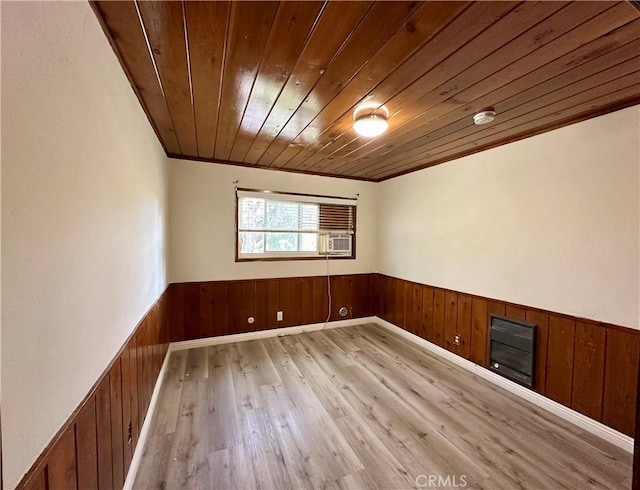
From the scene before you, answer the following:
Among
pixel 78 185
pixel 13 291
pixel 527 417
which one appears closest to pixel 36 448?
pixel 13 291

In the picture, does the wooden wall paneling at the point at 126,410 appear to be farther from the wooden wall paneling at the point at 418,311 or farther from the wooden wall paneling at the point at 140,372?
the wooden wall paneling at the point at 418,311

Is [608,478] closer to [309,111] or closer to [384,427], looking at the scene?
[384,427]

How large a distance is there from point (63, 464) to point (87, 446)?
0.19 m

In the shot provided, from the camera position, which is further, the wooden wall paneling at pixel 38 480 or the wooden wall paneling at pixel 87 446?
the wooden wall paneling at pixel 87 446

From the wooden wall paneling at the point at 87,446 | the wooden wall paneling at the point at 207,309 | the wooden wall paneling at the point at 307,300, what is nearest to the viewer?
the wooden wall paneling at the point at 87,446

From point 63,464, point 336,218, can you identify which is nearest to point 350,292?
point 336,218

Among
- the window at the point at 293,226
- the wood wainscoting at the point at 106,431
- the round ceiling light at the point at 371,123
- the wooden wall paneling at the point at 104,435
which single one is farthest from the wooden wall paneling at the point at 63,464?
the window at the point at 293,226

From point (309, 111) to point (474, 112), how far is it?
1166 mm

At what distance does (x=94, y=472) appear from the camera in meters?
1.06

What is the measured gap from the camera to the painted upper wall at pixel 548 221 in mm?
1852

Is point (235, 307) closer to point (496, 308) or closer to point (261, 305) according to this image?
point (261, 305)

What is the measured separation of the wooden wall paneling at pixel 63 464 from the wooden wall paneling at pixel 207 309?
2.55 metres

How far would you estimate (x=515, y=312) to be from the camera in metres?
2.49

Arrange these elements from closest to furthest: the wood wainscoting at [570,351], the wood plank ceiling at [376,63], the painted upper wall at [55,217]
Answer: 1. the painted upper wall at [55,217]
2. the wood plank ceiling at [376,63]
3. the wood wainscoting at [570,351]
